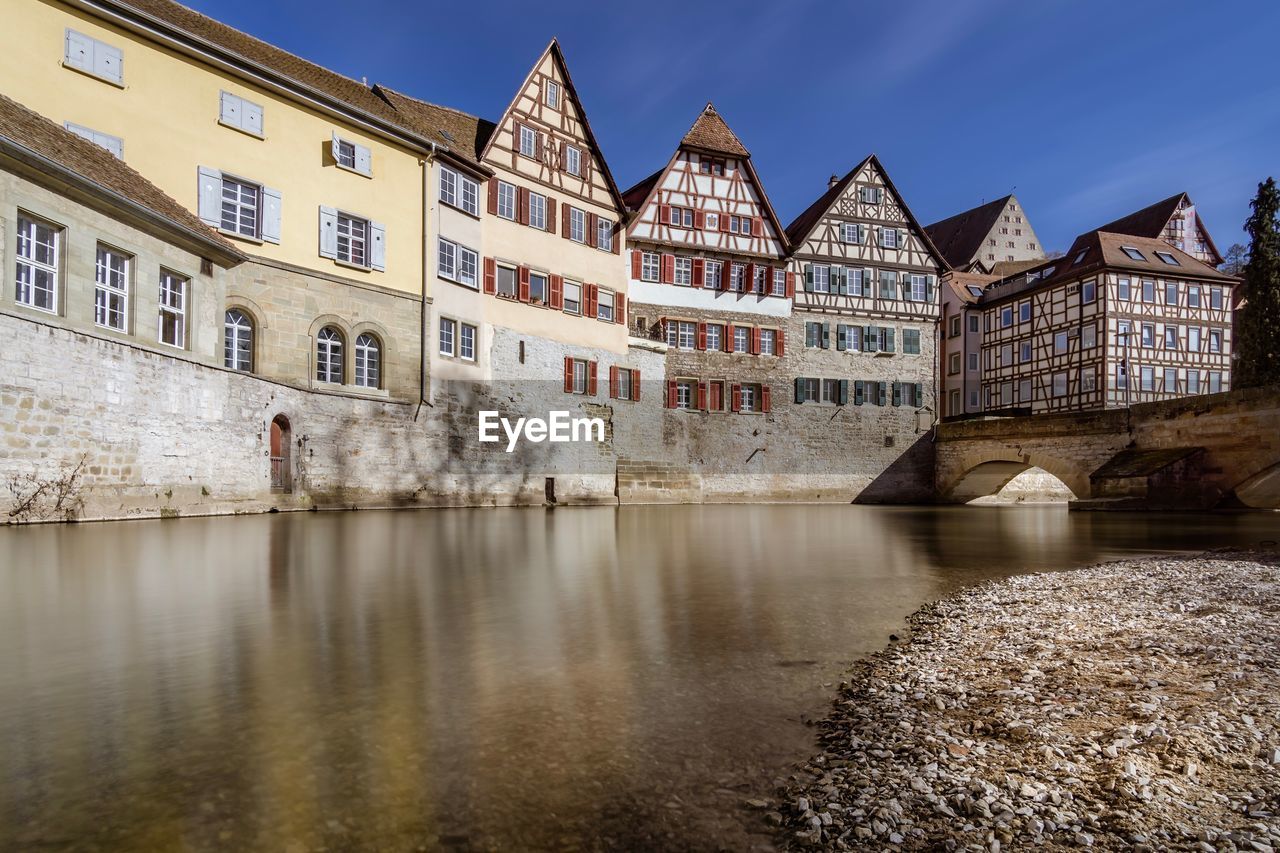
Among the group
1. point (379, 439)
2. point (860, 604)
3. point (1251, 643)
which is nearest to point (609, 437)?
point (379, 439)

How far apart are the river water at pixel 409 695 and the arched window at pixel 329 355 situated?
11525mm

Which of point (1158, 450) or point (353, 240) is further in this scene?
point (1158, 450)

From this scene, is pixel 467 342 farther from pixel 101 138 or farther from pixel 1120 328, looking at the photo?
pixel 1120 328

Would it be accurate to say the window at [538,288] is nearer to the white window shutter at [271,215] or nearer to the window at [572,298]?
the window at [572,298]

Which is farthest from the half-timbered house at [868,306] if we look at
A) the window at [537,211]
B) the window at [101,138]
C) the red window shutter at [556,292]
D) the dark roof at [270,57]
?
the window at [101,138]

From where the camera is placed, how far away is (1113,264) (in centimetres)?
3594

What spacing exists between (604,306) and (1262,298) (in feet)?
84.6

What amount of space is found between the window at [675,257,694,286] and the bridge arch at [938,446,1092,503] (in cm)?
1391

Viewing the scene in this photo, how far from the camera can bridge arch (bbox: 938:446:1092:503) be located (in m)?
29.7

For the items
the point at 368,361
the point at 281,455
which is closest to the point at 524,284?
the point at 368,361

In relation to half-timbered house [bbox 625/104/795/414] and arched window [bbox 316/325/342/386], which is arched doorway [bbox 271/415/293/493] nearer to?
arched window [bbox 316/325/342/386]

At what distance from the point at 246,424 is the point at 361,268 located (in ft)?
18.8

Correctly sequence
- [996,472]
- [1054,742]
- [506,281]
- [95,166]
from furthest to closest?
[996,472], [506,281], [95,166], [1054,742]

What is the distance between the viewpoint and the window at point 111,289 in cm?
1306
